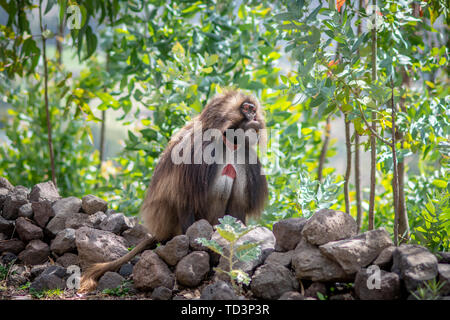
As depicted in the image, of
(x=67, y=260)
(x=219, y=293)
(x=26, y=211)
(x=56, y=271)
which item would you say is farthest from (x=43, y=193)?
(x=219, y=293)

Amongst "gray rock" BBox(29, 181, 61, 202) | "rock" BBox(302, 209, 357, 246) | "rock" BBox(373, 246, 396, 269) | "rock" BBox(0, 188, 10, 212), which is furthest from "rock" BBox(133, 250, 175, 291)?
"rock" BBox(0, 188, 10, 212)

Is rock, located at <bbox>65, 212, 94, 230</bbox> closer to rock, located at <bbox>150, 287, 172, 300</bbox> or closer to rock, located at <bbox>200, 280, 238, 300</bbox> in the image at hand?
rock, located at <bbox>150, 287, 172, 300</bbox>

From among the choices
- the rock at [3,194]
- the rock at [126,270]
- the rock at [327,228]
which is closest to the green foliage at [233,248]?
the rock at [327,228]

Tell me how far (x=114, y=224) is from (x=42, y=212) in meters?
0.66

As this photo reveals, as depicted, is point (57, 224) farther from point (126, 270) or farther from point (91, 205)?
point (126, 270)

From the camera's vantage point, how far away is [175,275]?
339 cm

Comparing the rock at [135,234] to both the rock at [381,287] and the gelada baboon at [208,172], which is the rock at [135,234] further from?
the rock at [381,287]

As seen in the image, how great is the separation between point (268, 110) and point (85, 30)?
6.60 feet

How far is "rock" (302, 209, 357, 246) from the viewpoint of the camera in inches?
121

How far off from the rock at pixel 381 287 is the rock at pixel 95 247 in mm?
1967

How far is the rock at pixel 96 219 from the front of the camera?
454 cm

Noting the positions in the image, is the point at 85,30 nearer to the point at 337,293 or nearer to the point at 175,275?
the point at 175,275

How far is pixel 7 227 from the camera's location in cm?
441

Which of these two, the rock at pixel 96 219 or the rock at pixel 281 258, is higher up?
the rock at pixel 96 219
